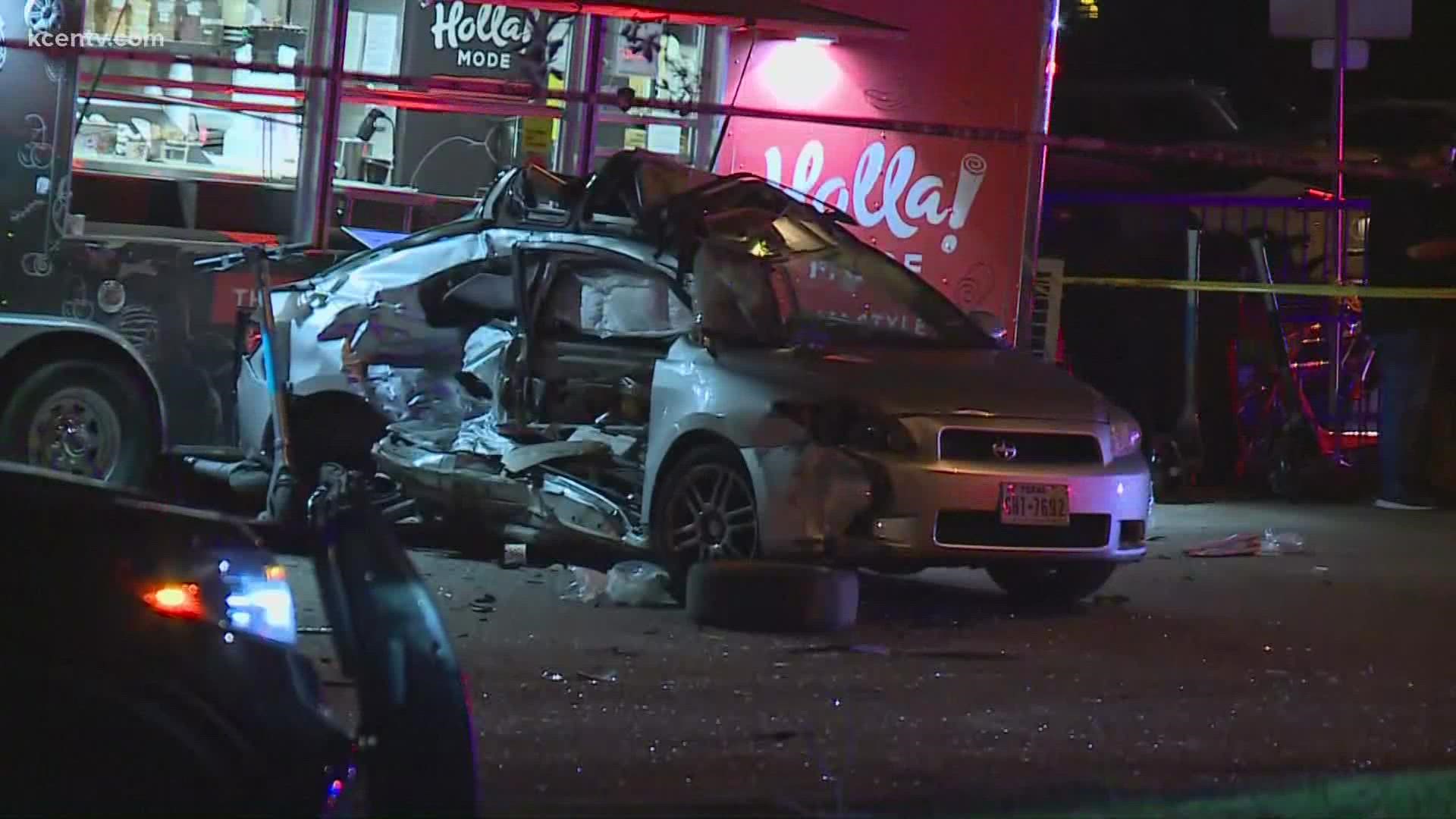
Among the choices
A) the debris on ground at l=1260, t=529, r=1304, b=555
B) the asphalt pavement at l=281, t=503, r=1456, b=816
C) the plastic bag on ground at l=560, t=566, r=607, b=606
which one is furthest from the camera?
the debris on ground at l=1260, t=529, r=1304, b=555

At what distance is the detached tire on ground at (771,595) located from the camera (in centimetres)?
769

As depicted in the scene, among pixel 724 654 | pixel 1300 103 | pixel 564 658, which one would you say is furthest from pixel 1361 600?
pixel 1300 103

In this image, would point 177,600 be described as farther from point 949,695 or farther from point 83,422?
point 83,422

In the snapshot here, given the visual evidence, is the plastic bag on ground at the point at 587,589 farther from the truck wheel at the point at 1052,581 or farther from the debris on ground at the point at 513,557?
the truck wheel at the point at 1052,581

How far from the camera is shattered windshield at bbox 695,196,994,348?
8703mm

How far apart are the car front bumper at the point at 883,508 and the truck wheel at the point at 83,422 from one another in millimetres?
3461

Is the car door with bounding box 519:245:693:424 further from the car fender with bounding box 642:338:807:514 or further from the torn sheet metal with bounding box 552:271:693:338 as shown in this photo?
the car fender with bounding box 642:338:807:514

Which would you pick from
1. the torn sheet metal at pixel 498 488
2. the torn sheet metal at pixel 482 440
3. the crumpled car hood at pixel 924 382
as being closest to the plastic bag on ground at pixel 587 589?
the torn sheet metal at pixel 498 488

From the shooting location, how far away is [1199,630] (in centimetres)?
832

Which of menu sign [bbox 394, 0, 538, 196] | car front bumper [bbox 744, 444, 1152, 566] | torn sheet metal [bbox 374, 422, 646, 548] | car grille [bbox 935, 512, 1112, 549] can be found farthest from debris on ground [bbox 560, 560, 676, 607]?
menu sign [bbox 394, 0, 538, 196]

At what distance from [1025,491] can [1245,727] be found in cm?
177

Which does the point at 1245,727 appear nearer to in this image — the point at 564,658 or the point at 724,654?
the point at 724,654

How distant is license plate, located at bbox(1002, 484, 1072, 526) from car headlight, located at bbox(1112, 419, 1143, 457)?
1.42 feet

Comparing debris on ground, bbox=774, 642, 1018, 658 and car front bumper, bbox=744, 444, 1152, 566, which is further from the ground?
car front bumper, bbox=744, 444, 1152, 566
